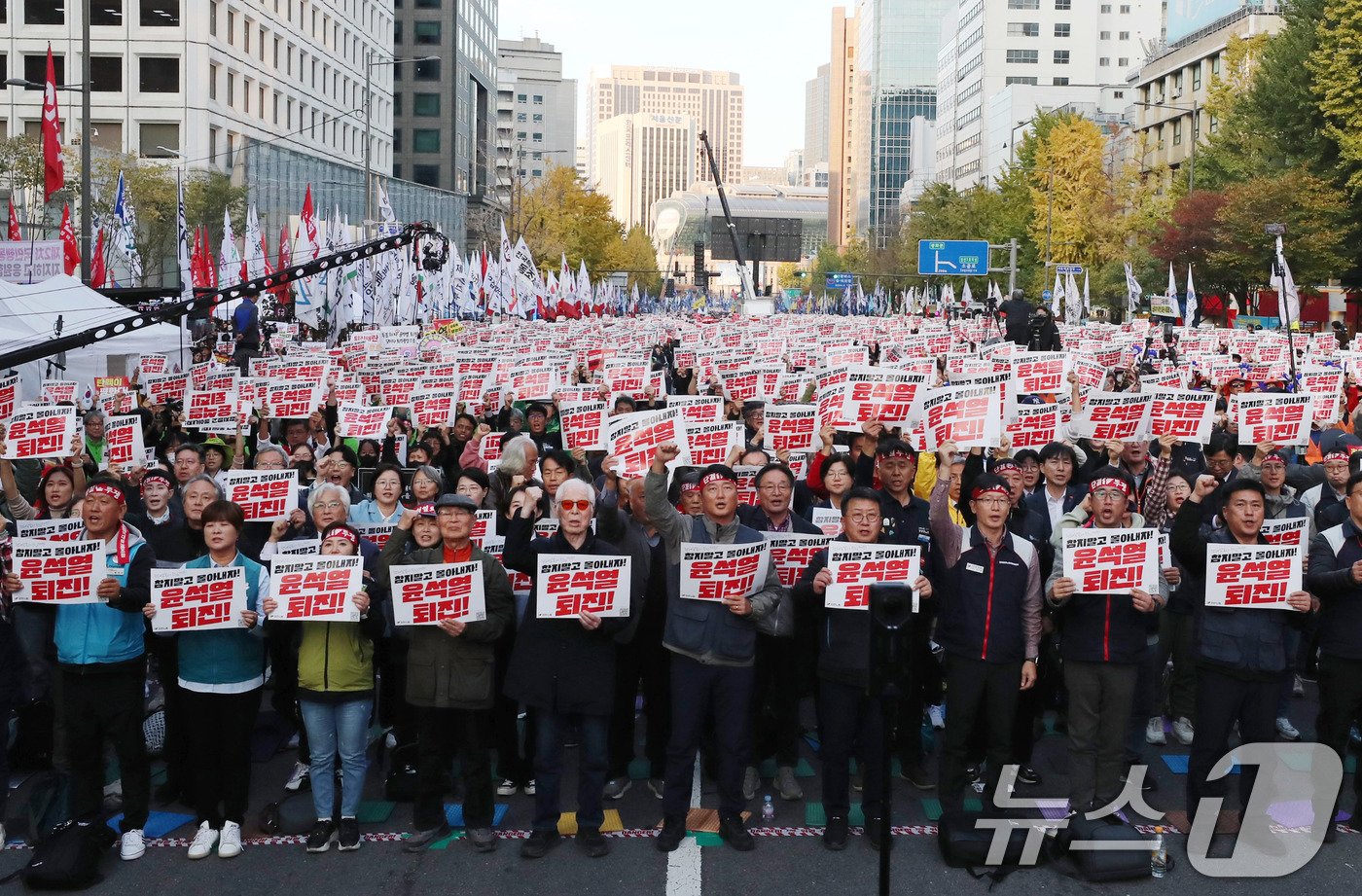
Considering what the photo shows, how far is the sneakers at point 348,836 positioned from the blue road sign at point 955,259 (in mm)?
65390

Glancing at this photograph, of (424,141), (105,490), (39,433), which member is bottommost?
(105,490)

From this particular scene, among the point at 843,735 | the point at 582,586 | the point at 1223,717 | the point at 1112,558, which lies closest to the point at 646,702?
the point at 843,735

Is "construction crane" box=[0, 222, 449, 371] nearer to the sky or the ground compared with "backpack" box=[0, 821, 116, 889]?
nearer to the sky

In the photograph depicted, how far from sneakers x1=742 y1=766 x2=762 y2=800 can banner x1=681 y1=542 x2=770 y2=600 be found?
1.42m

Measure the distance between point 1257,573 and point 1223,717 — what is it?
2.51ft

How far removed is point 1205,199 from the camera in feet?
178

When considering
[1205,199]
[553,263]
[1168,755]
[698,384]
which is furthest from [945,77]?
[1168,755]

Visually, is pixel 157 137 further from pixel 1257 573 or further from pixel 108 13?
pixel 1257 573

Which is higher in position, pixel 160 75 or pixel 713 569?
pixel 160 75

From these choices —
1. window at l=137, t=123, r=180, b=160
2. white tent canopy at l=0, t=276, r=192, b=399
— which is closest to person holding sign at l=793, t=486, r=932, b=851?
white tent canopy at l=0, t=276, r=192, b=399

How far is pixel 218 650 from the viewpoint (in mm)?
7441

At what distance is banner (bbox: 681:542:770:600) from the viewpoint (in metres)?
7.40

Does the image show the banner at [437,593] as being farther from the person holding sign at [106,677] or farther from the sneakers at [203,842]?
the sneakers at [203,842]

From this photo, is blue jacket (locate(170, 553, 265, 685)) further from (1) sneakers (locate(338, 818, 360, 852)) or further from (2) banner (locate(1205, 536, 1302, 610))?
(2) banner (locate(1205, 536, 1302, 610))
